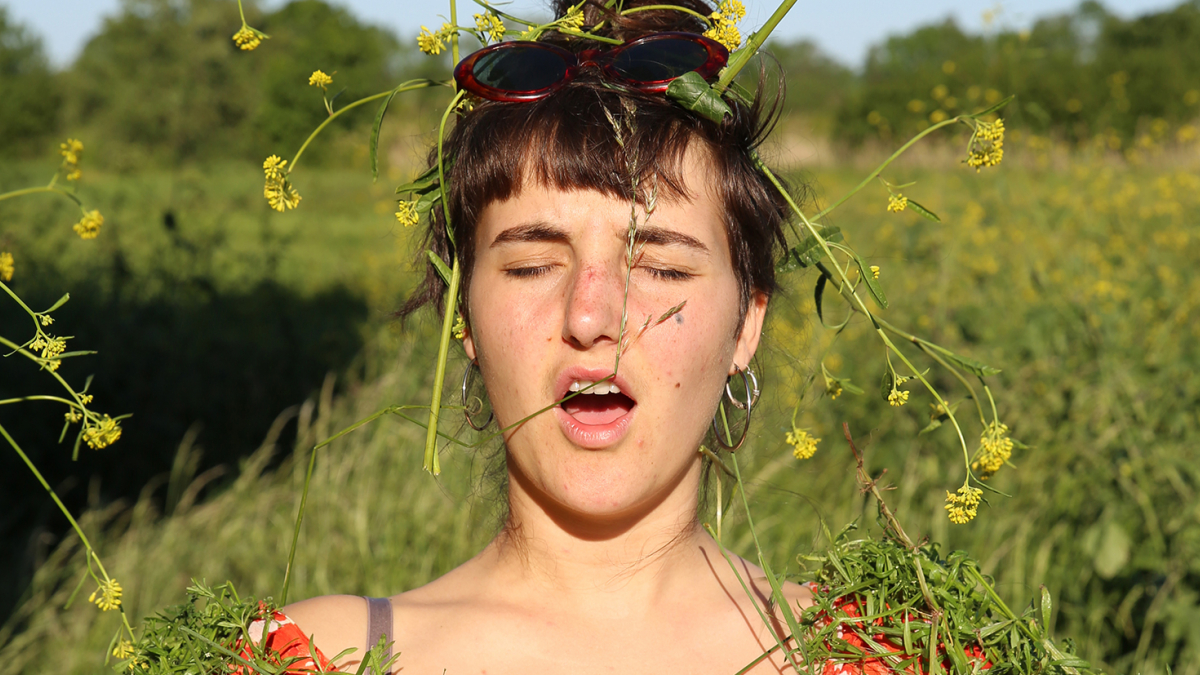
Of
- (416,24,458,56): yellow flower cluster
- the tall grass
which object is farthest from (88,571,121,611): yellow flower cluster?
the tall grass

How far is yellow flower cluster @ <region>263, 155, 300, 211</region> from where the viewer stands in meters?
1.36

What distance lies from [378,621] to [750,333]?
0.82m

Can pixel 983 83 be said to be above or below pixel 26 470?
above

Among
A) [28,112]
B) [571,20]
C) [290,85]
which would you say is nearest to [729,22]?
[571,20]

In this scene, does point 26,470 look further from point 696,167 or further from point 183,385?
point 696,167

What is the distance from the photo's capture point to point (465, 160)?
5.16 ft

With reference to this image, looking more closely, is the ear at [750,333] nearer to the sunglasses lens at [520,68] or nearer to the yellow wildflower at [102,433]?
the sunglasses lens at [520,68]

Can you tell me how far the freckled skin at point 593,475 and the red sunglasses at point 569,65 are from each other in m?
0.16

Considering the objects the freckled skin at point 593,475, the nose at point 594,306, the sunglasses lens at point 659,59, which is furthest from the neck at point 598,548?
the sunglasses lens at point 659,59

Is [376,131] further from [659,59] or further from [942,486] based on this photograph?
[942,486]

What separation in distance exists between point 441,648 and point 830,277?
882mm

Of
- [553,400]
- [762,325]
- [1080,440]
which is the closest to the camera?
[553,400]

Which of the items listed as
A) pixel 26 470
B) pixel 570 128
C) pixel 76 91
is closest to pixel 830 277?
pixel 570 128

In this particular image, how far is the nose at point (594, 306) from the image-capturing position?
134cm
